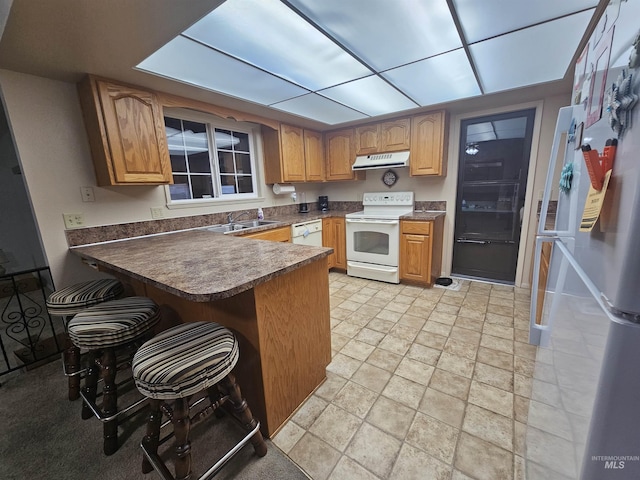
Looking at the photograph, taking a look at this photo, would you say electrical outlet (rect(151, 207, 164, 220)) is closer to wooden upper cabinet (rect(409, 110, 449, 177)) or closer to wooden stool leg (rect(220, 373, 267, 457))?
wooden stool leg (rect(220, 373, 267, 457))

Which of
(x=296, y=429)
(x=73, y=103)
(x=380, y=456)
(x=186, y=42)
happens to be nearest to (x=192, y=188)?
(x=73, y=103)

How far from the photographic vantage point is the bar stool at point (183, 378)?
93 cm

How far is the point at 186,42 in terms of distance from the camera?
1521 mm

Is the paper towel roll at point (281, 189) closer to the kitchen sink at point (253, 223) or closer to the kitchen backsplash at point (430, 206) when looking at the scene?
the kitchen sink at point (253, 223)

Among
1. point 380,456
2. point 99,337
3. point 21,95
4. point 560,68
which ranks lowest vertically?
point 380,456

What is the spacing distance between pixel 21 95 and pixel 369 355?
3.09 metres

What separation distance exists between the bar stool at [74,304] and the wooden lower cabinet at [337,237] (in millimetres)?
2584

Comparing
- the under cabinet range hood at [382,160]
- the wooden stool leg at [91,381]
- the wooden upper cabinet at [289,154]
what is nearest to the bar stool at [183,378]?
the wooden stool leg at [91,381]

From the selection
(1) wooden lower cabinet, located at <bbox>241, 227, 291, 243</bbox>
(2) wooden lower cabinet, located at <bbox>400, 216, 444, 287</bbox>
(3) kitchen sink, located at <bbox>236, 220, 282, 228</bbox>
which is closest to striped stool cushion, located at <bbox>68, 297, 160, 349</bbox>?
(1) wooden lower cabinet, located at <bbox>241, 227, 291, 243</bbox>

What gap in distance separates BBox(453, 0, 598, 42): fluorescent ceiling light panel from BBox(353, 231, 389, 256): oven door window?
2140 millimetres

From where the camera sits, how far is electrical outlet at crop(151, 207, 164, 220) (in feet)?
8.10

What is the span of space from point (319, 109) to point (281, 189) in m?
1.20

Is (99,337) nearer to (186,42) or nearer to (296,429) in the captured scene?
(296,429)

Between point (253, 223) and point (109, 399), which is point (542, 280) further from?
point (253, 223)
